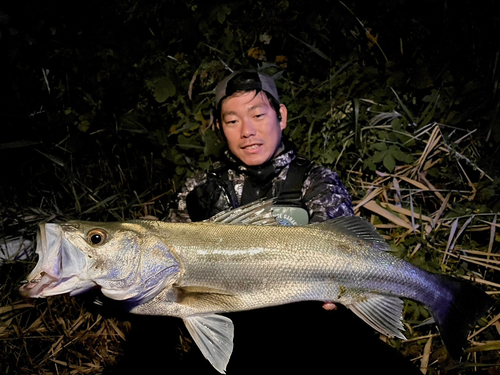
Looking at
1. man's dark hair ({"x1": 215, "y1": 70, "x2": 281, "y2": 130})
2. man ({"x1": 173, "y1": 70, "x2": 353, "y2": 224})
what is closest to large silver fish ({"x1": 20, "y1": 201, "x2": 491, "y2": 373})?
man ({"x1": 173, "y1": 70, "x2": 353, "y2": 224})

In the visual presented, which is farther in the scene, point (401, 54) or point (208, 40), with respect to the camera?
point (208, 40)

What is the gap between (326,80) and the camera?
4.09 meters

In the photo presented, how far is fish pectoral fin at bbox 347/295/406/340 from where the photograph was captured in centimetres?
228

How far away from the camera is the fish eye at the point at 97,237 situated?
2.03 metres

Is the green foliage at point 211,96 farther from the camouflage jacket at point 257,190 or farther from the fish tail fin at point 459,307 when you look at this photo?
the fish tail fin at point 459,307

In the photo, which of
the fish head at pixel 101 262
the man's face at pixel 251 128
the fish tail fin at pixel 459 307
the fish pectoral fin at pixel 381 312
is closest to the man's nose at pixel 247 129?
the man's face at pixel 251 128

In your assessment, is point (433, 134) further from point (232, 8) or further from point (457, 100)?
point (232, 8)

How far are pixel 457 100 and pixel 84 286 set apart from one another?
149 inches

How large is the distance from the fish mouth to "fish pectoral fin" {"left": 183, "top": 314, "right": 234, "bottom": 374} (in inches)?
27.0

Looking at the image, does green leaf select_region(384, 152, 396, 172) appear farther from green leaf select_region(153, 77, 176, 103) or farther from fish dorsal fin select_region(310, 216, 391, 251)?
green leaf select_region(153, 77, 176, 103)

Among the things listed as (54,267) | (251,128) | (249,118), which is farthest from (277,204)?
(54,267)

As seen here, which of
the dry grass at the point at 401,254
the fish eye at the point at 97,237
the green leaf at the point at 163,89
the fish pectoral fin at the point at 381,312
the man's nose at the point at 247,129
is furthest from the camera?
the green leaf at the point at 163,89

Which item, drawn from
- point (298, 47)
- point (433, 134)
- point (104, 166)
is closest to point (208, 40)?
point (298, 47)

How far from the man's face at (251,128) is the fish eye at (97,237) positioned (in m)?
1.51
